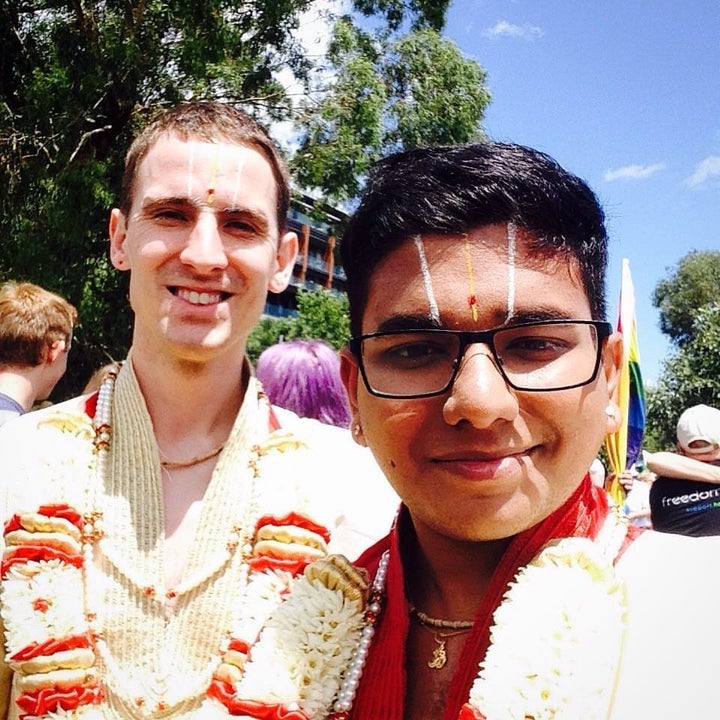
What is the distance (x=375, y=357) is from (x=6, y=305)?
250 cm

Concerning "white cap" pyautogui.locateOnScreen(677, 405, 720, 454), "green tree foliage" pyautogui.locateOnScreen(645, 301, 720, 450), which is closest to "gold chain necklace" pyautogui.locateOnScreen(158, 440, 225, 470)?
"white cap" pyautogui.locateOnScreen(677, 405, 720, 454)

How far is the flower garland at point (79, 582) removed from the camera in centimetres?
154

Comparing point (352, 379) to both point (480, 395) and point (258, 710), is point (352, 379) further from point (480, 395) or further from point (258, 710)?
point (258, 710)

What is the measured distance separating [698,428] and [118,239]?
196 inches

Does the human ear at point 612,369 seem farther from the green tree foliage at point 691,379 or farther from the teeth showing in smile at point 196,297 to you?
the green tree foliage at point 691,379

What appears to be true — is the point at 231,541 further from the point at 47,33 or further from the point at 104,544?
the point at 47,33

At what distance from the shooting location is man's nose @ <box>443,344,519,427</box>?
3.73ft

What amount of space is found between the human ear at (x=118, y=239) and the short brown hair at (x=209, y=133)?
3 centimetres

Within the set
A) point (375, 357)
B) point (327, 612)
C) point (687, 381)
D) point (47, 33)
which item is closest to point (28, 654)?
point (327, 612)

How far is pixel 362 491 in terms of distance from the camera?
1.95m

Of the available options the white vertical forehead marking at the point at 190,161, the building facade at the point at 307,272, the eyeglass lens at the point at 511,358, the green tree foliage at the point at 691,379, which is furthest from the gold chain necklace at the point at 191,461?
the building facade at the point at 307,272

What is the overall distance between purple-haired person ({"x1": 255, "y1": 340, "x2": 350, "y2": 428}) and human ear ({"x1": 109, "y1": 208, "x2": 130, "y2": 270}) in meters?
1.54

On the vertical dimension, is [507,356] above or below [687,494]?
above

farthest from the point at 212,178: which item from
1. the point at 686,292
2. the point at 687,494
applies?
the point at 686,292
